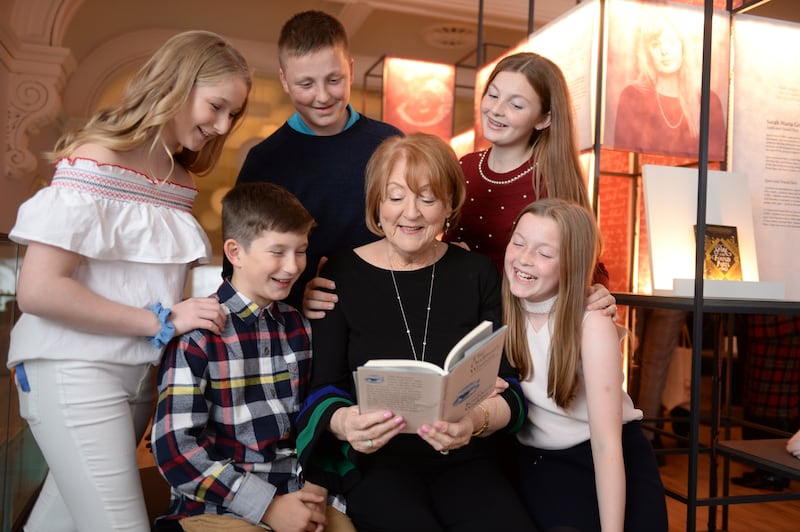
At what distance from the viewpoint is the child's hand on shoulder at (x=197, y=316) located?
1.81m

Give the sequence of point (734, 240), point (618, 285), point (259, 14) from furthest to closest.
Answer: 1. point (259, 14)
2. point (618, 285)
3. point (734, 240)

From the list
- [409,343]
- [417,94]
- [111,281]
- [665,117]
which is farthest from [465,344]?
[417,94]

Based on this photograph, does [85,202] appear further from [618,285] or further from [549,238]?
[618,285]

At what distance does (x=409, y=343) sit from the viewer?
2.00 metres

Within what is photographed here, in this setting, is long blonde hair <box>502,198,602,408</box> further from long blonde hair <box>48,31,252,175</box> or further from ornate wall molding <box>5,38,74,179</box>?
ornate wall molding <box>5,38,74,179</box>

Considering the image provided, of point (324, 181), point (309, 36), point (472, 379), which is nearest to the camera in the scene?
point (472, 379)

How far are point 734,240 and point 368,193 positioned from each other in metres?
1.47

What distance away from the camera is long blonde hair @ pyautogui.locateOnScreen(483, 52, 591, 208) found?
236 cm

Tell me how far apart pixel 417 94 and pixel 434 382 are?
460cm

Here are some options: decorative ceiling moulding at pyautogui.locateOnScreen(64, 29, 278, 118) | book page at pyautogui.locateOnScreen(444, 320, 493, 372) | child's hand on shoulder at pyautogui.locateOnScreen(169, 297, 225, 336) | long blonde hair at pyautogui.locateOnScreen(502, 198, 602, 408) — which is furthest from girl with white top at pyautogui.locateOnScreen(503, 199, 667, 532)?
decorative ceiling moulding at pyautogui.locateOnScreen(64, 29, 278, 118)

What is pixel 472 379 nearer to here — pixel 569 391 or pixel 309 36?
pixel 569 391

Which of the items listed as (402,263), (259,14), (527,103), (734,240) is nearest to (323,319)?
(402,263)

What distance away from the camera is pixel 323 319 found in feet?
6.65

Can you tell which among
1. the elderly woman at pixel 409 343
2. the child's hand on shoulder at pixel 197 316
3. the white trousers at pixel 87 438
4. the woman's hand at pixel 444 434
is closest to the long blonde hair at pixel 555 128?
the elderly woman at pixel 409 343
